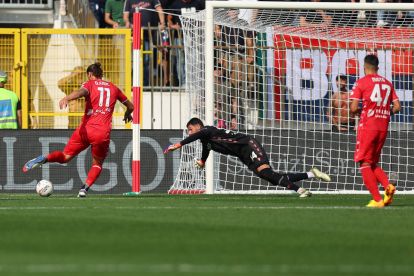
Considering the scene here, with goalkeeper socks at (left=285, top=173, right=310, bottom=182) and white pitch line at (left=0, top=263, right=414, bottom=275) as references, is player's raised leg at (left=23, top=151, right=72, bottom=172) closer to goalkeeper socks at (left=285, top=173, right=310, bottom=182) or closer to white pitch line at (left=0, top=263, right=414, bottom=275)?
goalkeeper socks at (left=285, top=173, right=310, bottom=182)

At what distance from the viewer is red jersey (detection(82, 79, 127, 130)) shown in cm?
1847

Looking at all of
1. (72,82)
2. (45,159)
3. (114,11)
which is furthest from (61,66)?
(45,159)

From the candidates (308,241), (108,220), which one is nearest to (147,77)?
(108,220)

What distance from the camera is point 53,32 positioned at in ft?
74.5

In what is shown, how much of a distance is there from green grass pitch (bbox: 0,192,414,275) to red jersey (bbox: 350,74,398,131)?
3.43 feet

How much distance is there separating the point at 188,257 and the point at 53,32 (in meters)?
13.7

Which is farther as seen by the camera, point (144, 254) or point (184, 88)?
point (184, 88)

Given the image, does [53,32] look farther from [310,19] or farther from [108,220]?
[108,220]

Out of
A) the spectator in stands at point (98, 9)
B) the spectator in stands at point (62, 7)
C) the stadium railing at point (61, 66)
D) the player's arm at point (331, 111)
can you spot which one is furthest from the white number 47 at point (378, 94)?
the spectator in stands at point (62, 7)

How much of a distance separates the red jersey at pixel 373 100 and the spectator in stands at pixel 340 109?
250 inches

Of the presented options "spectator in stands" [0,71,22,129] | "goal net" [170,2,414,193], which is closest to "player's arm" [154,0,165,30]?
"goal net" [170,2,414,193]

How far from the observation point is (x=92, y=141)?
61.0ft

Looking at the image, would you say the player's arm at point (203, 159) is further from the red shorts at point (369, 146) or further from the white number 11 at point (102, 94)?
the red shorts at point (369, 146)

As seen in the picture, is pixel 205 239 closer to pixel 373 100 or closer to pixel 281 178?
pixel 373 100
